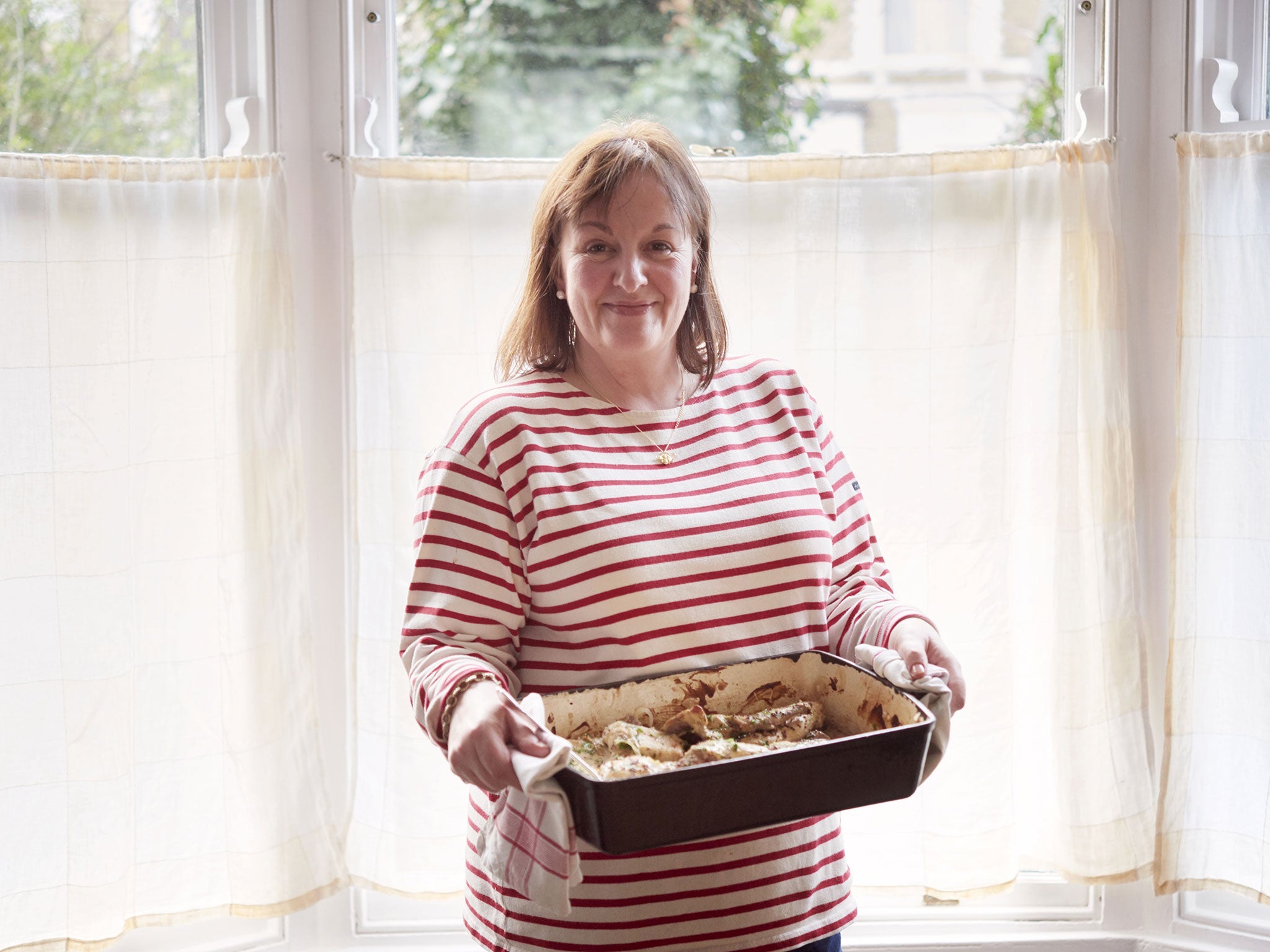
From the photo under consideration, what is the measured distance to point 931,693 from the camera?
3.77 ft

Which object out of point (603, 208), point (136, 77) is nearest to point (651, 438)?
point (603, 208)

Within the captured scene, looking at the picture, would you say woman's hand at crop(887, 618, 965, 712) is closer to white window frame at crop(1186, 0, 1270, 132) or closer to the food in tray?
the food in tray

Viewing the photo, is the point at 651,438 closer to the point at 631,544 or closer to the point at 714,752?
the point at 631,544

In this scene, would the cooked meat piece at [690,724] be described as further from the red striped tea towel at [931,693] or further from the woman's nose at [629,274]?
the woman's nose at [629,274]

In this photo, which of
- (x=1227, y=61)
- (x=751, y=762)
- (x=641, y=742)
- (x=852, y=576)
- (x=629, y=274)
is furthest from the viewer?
(x=1227, y=61)

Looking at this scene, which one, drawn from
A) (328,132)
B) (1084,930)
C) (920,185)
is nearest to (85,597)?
(328,132)

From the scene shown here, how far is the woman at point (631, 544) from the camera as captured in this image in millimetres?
1169

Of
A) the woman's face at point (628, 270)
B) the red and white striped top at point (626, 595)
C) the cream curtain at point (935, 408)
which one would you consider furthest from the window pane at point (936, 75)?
the red and white striped top at point (626, 595)

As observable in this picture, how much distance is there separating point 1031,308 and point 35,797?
65.5 inches

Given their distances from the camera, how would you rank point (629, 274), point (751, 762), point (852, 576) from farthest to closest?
point (852, 576) → point (629, 274) → point (751, 762)

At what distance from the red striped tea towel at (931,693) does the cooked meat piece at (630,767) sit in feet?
0.85

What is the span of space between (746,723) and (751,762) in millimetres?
187

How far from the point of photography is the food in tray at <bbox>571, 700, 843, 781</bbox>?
1083 millimetres

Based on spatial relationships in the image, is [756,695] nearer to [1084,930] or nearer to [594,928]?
[594,928]
